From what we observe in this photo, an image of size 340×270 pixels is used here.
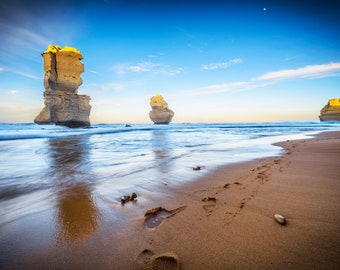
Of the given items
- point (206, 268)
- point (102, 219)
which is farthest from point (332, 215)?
point (102, 219)

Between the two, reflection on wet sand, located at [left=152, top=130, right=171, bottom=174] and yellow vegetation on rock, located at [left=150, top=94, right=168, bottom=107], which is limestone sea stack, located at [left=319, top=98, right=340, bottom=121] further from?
reflection on wet sand, located at [left=152, top=130, right=171, bottom=174]

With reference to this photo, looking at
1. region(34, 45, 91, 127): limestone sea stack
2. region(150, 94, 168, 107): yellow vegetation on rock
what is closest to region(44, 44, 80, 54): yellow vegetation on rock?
region(34, 45, 91, 127): limestone sea stack

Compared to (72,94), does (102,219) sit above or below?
below

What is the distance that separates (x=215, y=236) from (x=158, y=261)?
579 mm

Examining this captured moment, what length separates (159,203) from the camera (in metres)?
2.40

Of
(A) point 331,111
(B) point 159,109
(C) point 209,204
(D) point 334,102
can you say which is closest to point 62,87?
(C) point 209,204

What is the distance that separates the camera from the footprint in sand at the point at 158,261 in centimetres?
126

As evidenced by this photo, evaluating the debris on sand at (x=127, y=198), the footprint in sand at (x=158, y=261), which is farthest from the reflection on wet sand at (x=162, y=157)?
the footprint in sand at (x=158, y=261)

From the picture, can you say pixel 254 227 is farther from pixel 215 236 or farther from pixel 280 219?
pixel 215 236

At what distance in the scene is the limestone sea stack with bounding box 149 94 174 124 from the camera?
77250mm

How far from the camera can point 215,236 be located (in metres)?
1.60

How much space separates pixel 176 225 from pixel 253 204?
108cm

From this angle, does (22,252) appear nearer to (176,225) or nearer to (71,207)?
(71,207)

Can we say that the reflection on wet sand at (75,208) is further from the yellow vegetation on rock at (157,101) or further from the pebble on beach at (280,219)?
the yellow vegetation on rock at (157,101)
